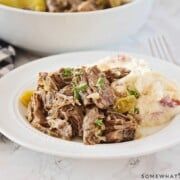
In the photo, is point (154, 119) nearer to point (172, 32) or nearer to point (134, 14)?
point (134, 14)

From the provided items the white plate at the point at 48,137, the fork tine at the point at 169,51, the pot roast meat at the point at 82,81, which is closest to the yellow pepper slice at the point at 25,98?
the white plate at the point at 48,137

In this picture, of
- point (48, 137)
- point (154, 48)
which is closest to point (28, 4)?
point (154, 48)

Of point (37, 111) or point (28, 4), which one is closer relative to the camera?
point (37, 111)

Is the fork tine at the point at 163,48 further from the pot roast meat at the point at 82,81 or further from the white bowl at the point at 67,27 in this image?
the pot roast meat at the point at 82,81

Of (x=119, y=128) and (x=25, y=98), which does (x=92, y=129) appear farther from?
(x=25, y=98)

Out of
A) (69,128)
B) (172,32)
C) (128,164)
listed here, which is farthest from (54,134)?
(172,32)

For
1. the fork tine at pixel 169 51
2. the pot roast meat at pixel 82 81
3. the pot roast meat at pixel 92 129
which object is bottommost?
the fork tine at pixel 169 51
